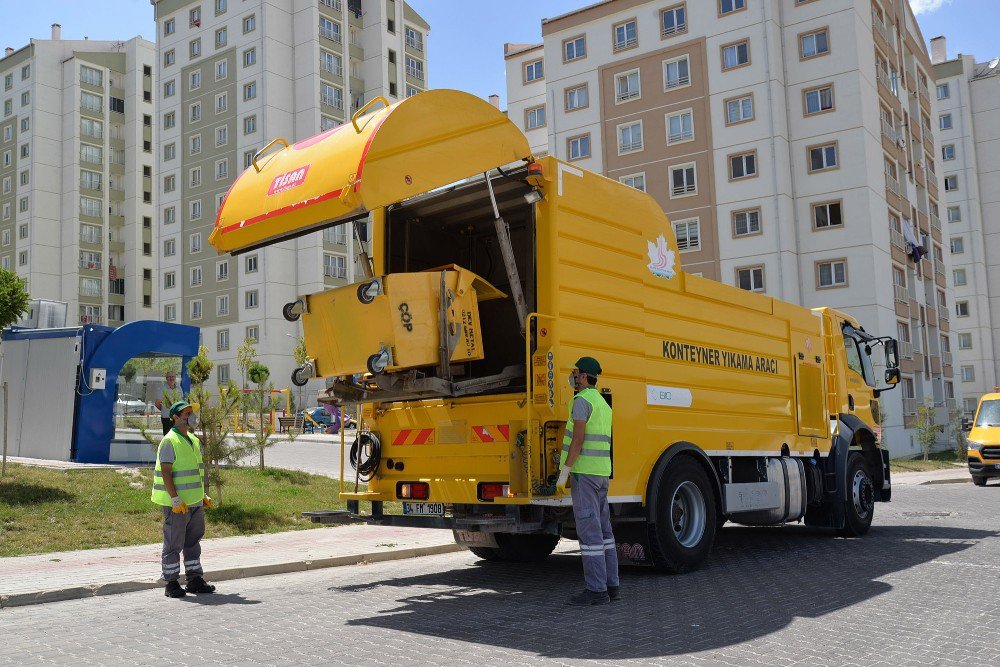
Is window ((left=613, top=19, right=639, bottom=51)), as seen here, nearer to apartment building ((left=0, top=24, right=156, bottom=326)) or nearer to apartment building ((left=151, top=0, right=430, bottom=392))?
apartment building ((left=151, top=0, right=430, bottom=392))

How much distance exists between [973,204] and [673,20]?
123 ft

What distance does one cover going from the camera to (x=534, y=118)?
5444 cm

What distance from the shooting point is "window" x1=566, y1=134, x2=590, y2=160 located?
147ft

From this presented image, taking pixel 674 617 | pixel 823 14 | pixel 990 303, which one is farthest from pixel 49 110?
pixel 674 617

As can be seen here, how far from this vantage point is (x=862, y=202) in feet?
123

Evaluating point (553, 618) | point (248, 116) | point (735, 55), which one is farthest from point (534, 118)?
→ point (553, 618)

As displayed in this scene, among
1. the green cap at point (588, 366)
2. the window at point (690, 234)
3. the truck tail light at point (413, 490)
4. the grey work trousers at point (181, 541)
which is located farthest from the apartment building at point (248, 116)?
the green cap at point (588, 366)

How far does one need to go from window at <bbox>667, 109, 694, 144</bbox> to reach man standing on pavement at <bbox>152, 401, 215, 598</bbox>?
119 feet

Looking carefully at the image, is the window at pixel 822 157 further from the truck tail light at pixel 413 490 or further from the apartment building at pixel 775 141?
the truck tail light at pixel 413 490

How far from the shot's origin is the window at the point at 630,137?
4309cm

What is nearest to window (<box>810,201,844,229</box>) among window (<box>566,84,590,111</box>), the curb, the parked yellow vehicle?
window (<box>566,84,590,111</box>)

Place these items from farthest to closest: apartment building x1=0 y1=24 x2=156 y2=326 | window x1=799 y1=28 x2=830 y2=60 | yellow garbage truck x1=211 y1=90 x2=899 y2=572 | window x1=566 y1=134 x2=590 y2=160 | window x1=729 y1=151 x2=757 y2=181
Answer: apartment building x1=0 y1=24 x2=156 y2=326 < window x1=566 y1=134 x2=590 y2=160 < window x1=729 y1=151 x2=757 y2=181 < window x1=799 y1=28 x2=830 y2=60 < yellow garbage truck x1=211 y1=90 x2=899 y2=572

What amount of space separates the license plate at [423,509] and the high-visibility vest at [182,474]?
199 centimetres

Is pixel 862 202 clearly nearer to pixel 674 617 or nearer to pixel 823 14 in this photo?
pixel 823 14
